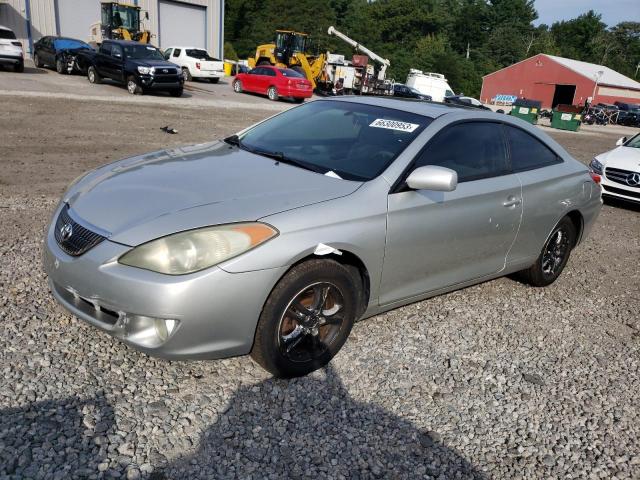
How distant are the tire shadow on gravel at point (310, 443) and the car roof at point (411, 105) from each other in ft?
6.83

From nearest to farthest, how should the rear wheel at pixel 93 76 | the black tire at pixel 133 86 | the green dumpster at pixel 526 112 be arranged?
the black tire at pixel 133 86 < the rear wheel at pixel 93 76 < the green dumpster at pixel 526 112

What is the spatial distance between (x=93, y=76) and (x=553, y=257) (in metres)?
20.8

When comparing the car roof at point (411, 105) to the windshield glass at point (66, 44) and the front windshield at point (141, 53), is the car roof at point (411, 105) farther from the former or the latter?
the windshield glass at point (66, 44)

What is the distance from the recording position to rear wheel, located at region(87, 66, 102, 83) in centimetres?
2110

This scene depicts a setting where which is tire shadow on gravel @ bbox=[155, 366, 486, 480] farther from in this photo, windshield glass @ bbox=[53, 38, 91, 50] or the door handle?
windshield glass @ bbox=[53, 38, 91, 50]

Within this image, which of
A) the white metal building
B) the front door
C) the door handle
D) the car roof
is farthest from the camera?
the white metal building

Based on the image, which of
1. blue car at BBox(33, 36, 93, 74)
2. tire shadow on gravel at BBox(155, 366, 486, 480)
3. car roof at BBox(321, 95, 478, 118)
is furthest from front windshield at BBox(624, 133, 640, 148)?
blue car at BBox(33, 36, 93, 74)

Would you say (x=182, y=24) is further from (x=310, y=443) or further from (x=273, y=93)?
(x=310, y=443)

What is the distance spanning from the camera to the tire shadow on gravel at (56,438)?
2.31 metres

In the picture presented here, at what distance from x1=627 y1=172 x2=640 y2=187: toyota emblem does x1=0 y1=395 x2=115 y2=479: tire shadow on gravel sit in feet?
28.2

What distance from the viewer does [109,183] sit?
10.9 ft

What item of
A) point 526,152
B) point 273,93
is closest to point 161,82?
point 273,93

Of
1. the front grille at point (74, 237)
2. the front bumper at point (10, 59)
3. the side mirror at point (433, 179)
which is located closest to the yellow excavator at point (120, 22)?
the front bumper at point (10, 59)

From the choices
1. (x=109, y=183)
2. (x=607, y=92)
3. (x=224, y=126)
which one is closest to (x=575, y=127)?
(x=224, y=126)
